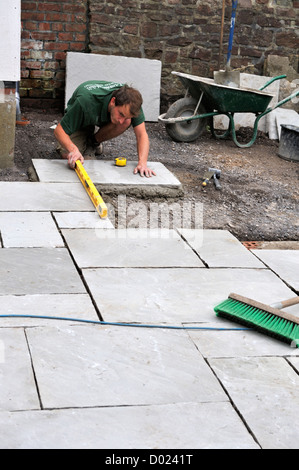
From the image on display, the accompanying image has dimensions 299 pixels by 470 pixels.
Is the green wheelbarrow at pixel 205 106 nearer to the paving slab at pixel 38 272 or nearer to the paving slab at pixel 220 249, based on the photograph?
the paving slab at pixel 220 249

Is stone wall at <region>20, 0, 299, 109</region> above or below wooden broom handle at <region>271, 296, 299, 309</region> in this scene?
above

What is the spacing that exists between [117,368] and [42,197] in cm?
243

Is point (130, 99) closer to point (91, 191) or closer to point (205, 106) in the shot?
point (91, 191)

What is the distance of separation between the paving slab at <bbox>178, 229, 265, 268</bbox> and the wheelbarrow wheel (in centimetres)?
263

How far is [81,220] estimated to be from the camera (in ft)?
15.8

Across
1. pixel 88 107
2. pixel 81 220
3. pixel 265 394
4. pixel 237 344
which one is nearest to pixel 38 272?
pixel 81 220

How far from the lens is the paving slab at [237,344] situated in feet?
10.7

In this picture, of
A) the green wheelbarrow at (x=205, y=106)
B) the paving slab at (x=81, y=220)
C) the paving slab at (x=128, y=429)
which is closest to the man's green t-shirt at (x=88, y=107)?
the paving slab at (x=81, y=220)

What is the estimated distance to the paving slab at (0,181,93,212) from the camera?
4.98m

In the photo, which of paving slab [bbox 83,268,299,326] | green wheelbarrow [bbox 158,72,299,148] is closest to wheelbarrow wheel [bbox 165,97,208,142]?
green wheelbarrow [bbox 158,72,299,148]

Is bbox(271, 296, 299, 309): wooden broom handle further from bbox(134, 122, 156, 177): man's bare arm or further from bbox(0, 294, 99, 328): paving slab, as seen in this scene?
bbox(134, 122, 156, 177): man's bare arm

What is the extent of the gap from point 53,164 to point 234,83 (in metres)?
2.47

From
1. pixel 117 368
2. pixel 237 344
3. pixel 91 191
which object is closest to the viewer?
pixel 117 368

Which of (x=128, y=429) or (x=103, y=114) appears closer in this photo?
(x=128, y=429)
